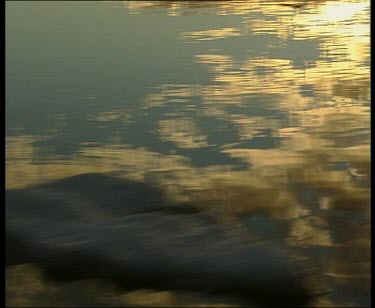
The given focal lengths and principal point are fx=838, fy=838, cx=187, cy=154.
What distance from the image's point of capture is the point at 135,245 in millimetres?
1930

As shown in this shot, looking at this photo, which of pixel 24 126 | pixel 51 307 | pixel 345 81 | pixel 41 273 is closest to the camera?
pixel 51 307

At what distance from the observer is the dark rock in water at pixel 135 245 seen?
1.78 metres

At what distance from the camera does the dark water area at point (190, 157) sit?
1816 millimetres

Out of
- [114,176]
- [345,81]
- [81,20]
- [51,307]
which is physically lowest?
[51,307]

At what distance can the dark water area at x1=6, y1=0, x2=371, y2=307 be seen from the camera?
5.96 ft

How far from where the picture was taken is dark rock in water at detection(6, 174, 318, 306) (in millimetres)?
1776

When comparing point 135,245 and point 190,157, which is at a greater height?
point 190,157

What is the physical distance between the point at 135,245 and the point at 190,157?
0.52 meters

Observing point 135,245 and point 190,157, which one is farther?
point 190,157

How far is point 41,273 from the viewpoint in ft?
6.01

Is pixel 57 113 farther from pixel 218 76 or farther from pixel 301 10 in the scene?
pixel 301 10

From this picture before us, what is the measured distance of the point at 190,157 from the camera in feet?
7.83

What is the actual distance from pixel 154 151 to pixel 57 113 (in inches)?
17.7
